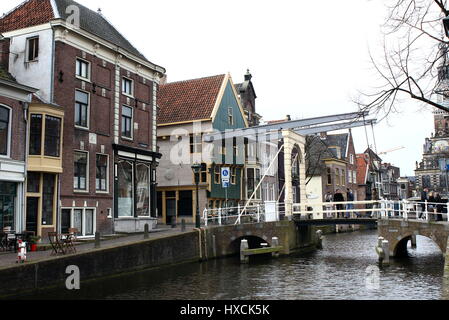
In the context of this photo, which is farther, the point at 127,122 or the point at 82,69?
the point at 127,122

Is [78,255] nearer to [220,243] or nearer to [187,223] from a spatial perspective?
[220,243]

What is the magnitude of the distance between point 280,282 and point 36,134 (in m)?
11.1

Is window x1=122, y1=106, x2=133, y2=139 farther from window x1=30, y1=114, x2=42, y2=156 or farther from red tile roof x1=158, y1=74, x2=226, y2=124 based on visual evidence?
red tile roof x1=158, y1=74, x2=226, y2=124

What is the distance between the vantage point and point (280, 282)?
16.8m

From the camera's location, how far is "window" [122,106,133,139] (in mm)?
24872

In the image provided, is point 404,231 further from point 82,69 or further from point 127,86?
point 82,69

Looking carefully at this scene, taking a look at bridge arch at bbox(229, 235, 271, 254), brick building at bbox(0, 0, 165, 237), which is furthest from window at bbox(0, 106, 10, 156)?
bridge arch at bbox(229, 235, 271, 254)

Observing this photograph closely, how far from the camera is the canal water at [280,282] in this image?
14.2m

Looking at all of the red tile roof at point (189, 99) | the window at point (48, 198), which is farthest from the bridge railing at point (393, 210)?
the window at point (48, 198)

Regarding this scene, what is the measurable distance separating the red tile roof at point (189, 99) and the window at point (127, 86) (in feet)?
26.9

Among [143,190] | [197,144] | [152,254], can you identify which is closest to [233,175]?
[197,144]

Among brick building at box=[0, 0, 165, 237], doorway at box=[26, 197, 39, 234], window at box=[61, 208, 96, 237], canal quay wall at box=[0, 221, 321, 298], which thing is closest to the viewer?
canal quay wall at box=[0, 221, 321, 298]

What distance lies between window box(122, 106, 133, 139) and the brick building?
52 millimetres
